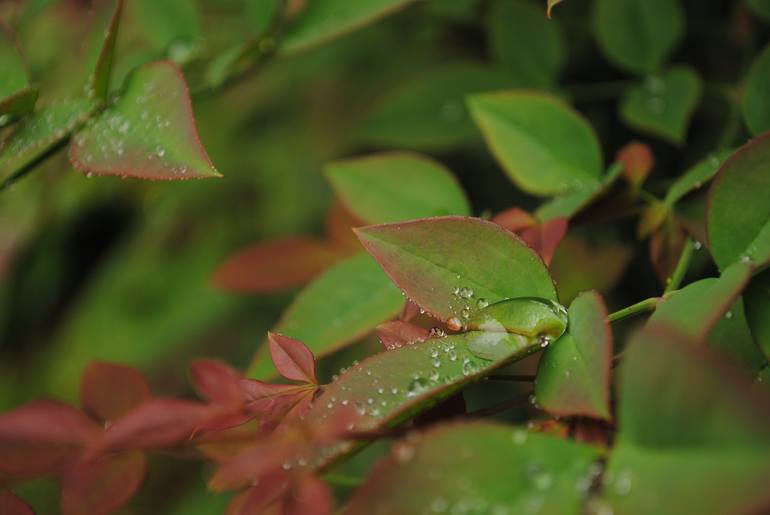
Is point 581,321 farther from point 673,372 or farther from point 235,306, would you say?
point 235,306

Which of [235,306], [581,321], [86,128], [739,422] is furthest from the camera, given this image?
[235,306]

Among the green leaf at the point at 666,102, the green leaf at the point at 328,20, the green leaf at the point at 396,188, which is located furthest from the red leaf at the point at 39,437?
the green leaf at the point at 666,102

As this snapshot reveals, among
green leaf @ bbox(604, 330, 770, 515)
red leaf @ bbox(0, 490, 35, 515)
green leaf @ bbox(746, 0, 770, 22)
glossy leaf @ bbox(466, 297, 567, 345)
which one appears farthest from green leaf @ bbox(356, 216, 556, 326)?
green leaf @ bbox(746, 0, 770, 22)

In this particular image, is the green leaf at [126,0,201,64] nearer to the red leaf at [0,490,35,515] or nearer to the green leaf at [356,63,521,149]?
the green leaf at [356,63,521,149]

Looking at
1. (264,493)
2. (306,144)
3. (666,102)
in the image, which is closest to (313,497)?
(264,493)

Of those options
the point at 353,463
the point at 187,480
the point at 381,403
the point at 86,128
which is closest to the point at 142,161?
the point at 86,128

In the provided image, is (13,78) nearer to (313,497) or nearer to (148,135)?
(148,135)

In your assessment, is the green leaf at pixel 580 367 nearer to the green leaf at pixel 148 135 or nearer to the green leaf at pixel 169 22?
the green leaf at pixel 148 135
